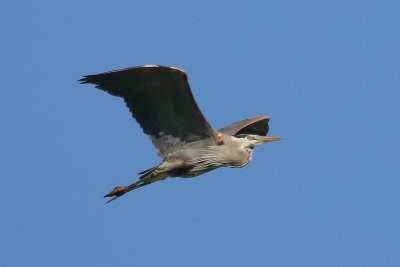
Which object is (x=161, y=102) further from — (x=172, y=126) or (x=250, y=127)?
(x=250, y=127)

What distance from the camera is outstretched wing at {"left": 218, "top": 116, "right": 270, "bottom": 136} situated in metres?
13.0

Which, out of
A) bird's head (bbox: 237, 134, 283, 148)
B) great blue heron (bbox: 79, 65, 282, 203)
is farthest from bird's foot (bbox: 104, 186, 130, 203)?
bird's head (bbox: 237, 134, 283, 148)

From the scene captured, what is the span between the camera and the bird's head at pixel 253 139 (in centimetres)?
1238

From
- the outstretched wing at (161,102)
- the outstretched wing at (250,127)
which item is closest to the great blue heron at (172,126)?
the outstretched wing at (161,102)

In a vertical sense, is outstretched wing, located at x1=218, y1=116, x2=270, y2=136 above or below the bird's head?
above

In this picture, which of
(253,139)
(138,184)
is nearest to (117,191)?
(138,184)

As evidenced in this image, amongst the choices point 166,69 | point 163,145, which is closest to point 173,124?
point 163,145

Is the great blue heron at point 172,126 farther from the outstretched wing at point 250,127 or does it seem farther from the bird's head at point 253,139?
the outstretched wing at point 250,127

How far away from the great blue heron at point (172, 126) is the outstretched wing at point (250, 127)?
14.7 inches

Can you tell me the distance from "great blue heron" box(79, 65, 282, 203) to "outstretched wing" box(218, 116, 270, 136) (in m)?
0.37

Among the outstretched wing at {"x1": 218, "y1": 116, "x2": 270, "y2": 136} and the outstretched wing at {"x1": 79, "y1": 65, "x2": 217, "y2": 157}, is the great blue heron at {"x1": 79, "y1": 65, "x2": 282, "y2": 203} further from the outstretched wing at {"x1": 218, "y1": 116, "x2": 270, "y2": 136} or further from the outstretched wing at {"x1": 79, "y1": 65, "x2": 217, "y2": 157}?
the outstretched wing at {"x1": 218, "y1": 116, "x2": 270, "y2": 136}

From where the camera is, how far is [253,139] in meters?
12.5

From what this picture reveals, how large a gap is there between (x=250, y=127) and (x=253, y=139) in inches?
39.6

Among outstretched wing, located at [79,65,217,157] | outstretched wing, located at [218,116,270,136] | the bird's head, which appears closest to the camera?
outstretched wing, located at [79,65,217,157]
